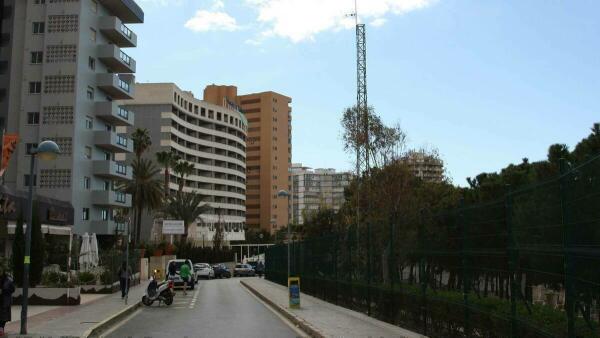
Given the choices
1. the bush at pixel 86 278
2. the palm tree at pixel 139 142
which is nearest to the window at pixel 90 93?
the palm tree at pixel 139 142

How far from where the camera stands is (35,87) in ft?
207

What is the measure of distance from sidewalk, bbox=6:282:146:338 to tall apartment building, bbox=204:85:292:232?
14673 cm

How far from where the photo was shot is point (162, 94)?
11731 cm

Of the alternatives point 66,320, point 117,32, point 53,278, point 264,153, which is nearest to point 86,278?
point 53,278

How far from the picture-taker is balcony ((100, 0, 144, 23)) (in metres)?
68.2

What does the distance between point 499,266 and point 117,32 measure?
63.5m

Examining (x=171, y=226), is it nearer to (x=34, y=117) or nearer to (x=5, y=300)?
(x=34, y=117)

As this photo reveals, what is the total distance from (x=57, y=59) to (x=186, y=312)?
47.5 meters

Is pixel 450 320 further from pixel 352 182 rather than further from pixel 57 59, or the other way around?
pixel 57 59

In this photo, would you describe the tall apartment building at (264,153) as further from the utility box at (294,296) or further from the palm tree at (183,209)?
the utility box at (294,296)

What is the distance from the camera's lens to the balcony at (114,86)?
6575 cm

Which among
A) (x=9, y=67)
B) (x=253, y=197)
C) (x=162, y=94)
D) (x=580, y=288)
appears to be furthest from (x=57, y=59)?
(x=253, y=197)

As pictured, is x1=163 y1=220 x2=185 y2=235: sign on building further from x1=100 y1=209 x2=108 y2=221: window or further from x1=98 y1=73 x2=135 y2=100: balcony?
x1=98 y1=73 x2=135 y2=100: balcony

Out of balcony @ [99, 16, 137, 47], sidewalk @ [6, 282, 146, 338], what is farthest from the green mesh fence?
balcony @ [99, 16, 137, 47]
